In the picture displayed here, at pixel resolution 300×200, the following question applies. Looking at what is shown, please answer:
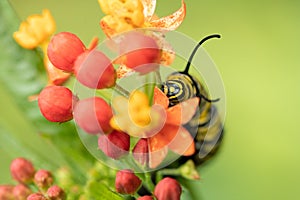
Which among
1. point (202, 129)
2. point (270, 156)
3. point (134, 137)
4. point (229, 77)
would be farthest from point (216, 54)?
point (134, 137)

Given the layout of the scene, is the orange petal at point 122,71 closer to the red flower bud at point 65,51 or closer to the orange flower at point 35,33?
the red flower bud at point 65,51

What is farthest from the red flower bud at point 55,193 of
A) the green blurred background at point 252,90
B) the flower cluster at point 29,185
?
the green blurred background at point 252,90

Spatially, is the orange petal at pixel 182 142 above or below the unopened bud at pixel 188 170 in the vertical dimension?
above

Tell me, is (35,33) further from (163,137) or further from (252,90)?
(252,90)

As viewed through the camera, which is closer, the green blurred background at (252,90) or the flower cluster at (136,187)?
the flower cluster at (136,187)

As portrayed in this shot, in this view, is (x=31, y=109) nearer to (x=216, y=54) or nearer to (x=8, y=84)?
(x=8, y=84)

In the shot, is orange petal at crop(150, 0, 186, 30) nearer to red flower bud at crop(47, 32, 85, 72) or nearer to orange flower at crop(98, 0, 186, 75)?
orange flower at crop(98, 0, 186, 75)

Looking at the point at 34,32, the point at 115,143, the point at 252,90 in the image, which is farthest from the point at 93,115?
the point at 252,90
